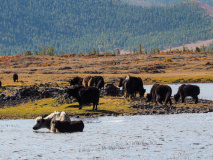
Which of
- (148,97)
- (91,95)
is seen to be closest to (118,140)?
(91,95)

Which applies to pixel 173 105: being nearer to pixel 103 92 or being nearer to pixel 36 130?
pixel 103 92

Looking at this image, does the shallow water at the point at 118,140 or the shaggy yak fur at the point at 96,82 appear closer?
the shallow water at the point at 118,140

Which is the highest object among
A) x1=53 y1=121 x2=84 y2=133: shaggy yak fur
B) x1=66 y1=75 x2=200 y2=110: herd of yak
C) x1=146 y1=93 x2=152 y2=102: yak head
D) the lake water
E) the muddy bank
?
x1=66 y1=75 x2=200 y2=110: herd of yak

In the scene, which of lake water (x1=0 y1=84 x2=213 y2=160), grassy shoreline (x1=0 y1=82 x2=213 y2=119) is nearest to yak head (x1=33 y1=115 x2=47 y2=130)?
lake water (x1=0 y1=84 x2=213 y2=160)

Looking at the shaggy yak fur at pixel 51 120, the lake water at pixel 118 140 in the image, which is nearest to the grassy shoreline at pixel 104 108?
the lake water at pixel 118 140

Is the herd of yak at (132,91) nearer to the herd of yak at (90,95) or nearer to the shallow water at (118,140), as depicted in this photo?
the herd of yak at (90,95)

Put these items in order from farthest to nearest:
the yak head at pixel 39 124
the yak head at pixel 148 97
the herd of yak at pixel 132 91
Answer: the yak head at pixel 148 97 < the herd of yak at pixel 132 91 < the yak head at pixel 39 124

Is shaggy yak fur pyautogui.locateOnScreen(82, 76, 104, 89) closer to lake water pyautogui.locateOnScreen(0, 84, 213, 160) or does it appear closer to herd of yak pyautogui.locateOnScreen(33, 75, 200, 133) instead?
herd of yak pyautogui.locateOnScreen(33, 75, 200, 133)

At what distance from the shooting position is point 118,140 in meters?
17.8

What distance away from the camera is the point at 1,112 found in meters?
28.2

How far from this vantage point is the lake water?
Result: 14.9 metres

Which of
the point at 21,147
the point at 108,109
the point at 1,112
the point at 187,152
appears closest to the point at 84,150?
the point at 21,147

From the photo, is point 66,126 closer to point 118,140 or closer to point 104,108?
point 118,140

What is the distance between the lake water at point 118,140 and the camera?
14.9 m
